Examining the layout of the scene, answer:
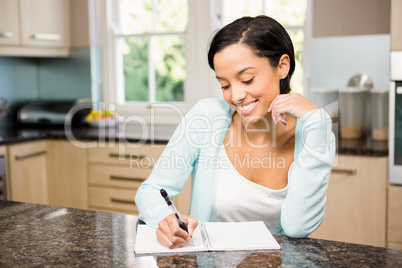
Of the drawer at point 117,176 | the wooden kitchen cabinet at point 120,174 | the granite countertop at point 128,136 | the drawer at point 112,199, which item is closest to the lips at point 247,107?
the granite countertop at point 128,136

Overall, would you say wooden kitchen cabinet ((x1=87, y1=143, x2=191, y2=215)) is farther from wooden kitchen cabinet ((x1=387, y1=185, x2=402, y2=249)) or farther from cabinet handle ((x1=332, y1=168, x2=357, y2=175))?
wooden kitchen cabinet ((x1=387, y1=185, x2=402, y2=249))

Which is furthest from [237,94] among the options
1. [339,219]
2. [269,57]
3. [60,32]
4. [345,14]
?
[60,32]

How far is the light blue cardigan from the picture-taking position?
4.29ft

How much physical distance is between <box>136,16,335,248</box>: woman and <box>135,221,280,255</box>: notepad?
0.29 feet

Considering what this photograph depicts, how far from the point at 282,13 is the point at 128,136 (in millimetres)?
1413

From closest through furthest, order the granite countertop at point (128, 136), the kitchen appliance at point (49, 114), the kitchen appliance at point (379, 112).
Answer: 1. the granite countertop at point (128, 136)
2. the kitchen appliance at point (379, 112)
3. the kitchen appliance at point (49, 114)

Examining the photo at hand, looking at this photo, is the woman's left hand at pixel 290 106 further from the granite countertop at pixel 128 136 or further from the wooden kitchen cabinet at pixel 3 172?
the wooden kitchen cabinet at pixel 3 172

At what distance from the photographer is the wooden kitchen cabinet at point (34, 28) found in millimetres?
3264

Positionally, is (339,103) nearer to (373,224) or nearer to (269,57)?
(373,224)

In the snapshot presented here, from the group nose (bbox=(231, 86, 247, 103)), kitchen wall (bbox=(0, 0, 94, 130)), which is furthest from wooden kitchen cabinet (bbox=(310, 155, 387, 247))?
kitchen wall (bbox=(0, 0, 94, 130))

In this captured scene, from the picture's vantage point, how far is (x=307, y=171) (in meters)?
1.31

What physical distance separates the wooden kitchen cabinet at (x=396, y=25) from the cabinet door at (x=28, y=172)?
236cm

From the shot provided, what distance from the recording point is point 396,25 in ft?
8.02

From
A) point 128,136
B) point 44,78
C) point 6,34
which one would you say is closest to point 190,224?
point 128,136
